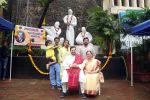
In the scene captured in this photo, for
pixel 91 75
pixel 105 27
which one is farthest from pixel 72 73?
pixel 105 27

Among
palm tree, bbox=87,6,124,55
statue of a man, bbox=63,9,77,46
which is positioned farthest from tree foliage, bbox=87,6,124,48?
statue of a man, bbox=63,9,77,46

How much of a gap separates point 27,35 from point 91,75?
4619mm

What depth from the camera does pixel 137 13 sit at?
42.0 ft

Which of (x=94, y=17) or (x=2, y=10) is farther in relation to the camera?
(x=2, y=10)

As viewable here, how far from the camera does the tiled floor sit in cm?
959

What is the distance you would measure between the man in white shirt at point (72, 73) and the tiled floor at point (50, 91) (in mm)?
354

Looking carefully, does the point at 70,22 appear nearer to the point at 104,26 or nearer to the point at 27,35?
the point at 104,26

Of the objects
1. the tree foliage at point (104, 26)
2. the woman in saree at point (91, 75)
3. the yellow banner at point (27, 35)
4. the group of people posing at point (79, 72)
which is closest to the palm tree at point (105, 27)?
the tree foliage at point (104, 26)

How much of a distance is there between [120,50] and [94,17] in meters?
1.93

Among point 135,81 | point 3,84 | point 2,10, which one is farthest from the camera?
point 2,10

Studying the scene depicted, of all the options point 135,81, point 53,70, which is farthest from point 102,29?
point 53,70

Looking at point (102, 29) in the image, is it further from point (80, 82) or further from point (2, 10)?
point (2, 10)

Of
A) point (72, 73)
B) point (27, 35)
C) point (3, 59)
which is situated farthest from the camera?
Result: point (27, 35)

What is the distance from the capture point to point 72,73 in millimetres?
9484
